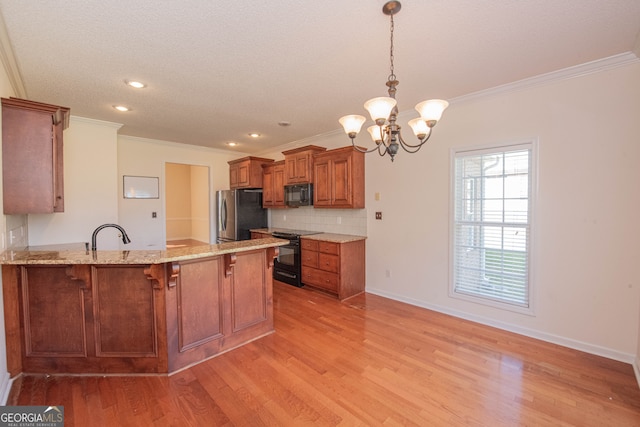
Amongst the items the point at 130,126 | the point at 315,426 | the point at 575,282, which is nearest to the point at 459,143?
the point at 575,282

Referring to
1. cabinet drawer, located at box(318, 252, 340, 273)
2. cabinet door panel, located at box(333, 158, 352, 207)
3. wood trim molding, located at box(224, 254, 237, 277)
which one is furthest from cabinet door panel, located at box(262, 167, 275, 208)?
wood trim molding, located at box(224, 254, 237, 277)

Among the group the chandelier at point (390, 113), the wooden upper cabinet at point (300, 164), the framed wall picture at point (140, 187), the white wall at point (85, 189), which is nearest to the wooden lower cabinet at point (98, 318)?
the chandelier at point (390, 113)

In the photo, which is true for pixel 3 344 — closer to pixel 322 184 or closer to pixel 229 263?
pixel 229 263

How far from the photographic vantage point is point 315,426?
1.71 meters

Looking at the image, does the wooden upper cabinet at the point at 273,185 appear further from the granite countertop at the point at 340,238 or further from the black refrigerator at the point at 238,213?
the granite countertop at the point at 340,238

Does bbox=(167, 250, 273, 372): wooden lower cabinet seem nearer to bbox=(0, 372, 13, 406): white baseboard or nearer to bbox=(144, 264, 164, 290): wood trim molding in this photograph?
bbox=(144, 264, 164, 290): wood trim molding

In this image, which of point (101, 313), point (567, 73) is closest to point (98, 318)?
point (101, 313)

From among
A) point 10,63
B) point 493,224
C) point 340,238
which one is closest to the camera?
point 10,63

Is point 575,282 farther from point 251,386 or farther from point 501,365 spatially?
point 251,386

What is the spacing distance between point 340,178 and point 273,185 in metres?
1.76

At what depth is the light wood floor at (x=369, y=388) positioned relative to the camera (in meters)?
1.78

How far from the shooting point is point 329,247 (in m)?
4.10

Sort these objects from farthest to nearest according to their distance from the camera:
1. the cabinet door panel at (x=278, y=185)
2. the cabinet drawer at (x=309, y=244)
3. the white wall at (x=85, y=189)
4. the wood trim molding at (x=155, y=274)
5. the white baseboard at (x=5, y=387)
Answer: the cabinet door panel at (x=278, y=185), the cabinet drawer at (x=309, y=244), the white wall at (x=85, y=189), the wood trim molding at (x=155, y=274), the white baseboard at (x=5, y=387)

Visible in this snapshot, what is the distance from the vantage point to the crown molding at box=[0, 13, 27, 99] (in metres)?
1.99
